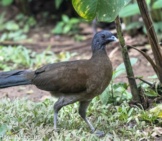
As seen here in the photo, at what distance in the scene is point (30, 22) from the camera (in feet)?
35.9

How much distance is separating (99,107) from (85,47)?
3686mm

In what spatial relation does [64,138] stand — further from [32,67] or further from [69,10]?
[69,10]

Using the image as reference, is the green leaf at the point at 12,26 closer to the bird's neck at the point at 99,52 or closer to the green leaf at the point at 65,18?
the green leaf at the point at 65,18

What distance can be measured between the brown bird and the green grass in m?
0.16

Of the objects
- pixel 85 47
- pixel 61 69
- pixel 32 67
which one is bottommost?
pixel 61 69

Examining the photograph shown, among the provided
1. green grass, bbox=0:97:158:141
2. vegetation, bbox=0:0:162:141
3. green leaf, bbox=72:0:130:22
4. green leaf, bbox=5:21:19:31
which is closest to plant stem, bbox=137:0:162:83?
vegetation, bbox=0:0:162:141

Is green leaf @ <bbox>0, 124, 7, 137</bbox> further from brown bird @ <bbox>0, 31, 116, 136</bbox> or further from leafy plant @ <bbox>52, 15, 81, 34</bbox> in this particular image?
leafy plant @ <bbox>52, 15, 81, 34</bbox>

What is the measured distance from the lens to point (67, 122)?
5.15 meters

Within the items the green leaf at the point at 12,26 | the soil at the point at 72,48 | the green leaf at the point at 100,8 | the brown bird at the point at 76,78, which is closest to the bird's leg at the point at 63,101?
the brown bird at the point at 76,78

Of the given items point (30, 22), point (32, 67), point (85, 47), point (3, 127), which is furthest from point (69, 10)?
point (3, 127)

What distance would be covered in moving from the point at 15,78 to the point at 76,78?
0.73m

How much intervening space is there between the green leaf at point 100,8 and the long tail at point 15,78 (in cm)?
96

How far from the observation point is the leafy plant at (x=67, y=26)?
33.3 ft

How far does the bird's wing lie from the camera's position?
189 inches
